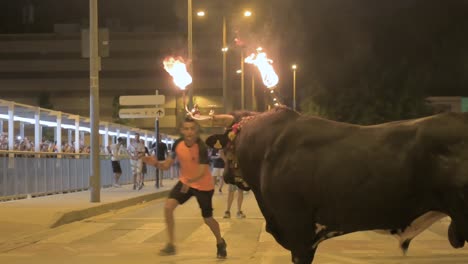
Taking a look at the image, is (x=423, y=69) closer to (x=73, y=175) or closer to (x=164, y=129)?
(x=164, y=129)

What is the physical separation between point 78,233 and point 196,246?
3.03m

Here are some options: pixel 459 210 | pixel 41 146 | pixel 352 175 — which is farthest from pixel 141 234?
pixel 41 146

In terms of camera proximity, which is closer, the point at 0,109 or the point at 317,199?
the point at 317,199

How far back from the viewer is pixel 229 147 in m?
4.23

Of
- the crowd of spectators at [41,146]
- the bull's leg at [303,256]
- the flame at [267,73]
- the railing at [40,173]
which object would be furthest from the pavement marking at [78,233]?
the bull's leg at [303,256]

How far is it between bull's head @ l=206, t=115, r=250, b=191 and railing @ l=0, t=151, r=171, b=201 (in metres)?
13.5

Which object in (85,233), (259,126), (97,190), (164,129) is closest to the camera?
(259,126)

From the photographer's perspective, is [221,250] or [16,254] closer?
[221,250]

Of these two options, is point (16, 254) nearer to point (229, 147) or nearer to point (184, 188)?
point (184, 188)

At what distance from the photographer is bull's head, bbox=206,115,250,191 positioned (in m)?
4.18

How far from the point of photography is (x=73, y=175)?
2230cm

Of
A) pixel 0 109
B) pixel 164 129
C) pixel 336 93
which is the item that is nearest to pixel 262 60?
pixel 0 109

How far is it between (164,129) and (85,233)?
71.2 m

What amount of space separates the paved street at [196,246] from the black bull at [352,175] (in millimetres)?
3536
